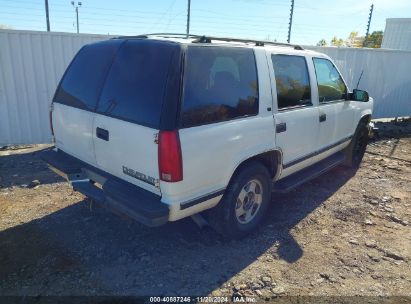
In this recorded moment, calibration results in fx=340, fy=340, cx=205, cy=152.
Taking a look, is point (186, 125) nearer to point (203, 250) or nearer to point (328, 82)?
point (203, 250)

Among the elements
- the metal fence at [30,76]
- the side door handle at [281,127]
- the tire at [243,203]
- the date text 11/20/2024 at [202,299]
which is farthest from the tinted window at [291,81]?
the metal fence at [30,76]

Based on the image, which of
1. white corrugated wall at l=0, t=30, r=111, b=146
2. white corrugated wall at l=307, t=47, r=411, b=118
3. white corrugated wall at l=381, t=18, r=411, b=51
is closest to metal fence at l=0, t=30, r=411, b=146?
white corrugated wall at l=0, t=30, r=111, b=146

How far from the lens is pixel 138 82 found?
2990 millimetres

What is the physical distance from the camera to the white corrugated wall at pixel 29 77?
20.9 ft

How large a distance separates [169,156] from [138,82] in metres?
0.77

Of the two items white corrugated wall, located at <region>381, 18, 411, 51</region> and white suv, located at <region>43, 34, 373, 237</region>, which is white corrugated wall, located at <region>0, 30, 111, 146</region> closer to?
white suv, located at <region>43, 34, 373, 237</region>

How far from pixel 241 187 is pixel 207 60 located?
132cm

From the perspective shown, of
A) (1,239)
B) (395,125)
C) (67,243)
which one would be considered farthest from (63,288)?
(395,125)

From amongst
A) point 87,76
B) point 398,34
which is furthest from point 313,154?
point 398,34

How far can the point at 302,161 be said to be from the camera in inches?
173

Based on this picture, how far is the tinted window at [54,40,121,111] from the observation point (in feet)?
11.1

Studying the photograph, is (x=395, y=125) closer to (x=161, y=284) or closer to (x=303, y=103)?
(x=303, y=103)

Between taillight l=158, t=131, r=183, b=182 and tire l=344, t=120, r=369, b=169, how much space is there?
164 inches

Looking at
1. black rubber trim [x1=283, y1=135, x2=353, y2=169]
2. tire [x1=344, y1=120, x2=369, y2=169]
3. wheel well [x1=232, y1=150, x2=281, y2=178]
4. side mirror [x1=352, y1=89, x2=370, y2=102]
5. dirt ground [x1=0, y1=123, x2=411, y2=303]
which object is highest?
side mirror [x1=352, y1=89, x2=370, y2=102]
